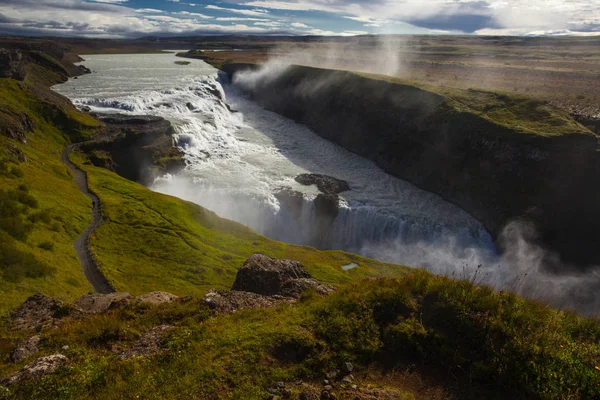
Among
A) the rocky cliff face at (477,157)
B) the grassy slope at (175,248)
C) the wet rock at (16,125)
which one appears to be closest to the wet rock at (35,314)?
the grassy slope at (175,248)

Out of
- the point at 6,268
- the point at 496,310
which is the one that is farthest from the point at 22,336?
the point at 496,310

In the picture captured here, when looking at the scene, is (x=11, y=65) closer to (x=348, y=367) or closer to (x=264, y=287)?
(x=264, y=287)

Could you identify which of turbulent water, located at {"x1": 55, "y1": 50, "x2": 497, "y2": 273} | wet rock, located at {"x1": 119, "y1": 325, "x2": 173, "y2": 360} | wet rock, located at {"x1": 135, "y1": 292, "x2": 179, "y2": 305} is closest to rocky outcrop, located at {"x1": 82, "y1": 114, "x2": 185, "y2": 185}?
turbulent water, located at {"x1": 55, "y1": 50, "x2": 497, "y2": 273}

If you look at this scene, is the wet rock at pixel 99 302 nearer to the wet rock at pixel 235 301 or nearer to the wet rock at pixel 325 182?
the wet rock at pixel 235 301

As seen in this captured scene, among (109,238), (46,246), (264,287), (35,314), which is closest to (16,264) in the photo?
(46,246)

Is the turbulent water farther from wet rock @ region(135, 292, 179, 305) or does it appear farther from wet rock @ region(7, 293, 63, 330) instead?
wet rock @ region(7, 293, 63, 330)

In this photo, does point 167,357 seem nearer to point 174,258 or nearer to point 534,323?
point 534,323
